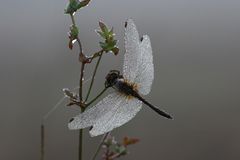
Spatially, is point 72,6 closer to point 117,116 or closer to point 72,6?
point 72,6

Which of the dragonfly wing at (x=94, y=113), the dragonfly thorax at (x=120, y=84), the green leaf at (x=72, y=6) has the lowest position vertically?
the dragonfly wing at (x=94, y=113)

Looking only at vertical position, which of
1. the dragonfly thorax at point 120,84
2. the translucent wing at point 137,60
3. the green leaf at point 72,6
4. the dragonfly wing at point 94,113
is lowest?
the dragonfly wing at point 94,113

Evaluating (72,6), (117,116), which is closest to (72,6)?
(72,6)

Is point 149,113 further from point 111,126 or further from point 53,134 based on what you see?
point 111,126

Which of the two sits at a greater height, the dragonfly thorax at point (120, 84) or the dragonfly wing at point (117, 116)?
the dragonfly thorax at point (120, 84)

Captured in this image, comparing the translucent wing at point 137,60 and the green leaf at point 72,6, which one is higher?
the green leaf at point 72,6
